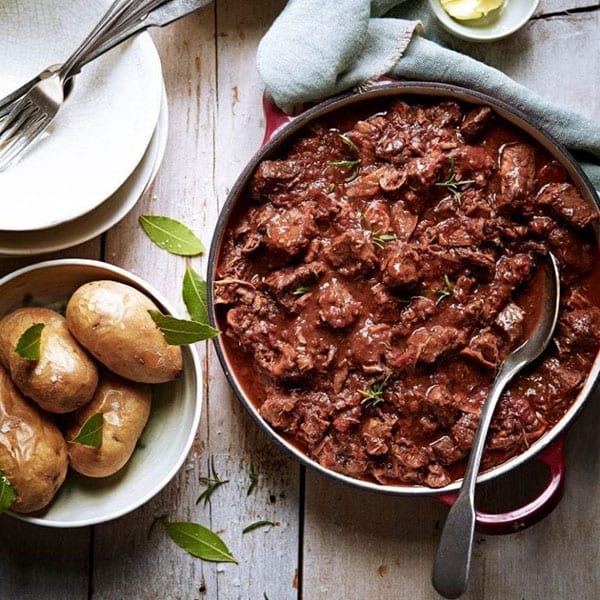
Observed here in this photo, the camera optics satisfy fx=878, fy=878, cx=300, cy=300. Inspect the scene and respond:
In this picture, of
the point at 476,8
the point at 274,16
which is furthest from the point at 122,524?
the point at 476,8

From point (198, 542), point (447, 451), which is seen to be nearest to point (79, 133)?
point (198, 542)

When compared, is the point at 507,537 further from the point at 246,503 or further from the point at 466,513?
the point at 246,503

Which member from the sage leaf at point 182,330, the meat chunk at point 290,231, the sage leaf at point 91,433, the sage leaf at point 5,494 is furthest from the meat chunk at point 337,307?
the sage leaf at point 5,494

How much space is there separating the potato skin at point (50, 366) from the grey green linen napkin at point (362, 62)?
0.82 m

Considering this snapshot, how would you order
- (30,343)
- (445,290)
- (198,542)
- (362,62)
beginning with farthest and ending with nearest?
1. (198,542)
2. (362,62)
3. (445,290)
4. (30,343)

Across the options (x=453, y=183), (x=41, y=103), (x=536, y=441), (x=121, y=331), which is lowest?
(x=536, y=441)

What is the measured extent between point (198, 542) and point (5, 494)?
23.2 inches

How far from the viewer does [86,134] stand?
2.35 metres

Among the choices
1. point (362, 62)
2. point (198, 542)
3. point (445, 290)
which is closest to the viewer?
point (445, 290)

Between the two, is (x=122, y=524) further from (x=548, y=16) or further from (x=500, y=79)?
(x=548, y=16)

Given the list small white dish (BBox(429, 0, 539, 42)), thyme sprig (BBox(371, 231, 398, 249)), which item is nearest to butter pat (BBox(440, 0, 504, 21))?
small white dish (BBox(429, 0, 539, 42))

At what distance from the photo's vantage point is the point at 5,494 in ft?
6.88

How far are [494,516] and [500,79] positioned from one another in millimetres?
1121

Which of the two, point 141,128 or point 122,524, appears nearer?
point 141,128
